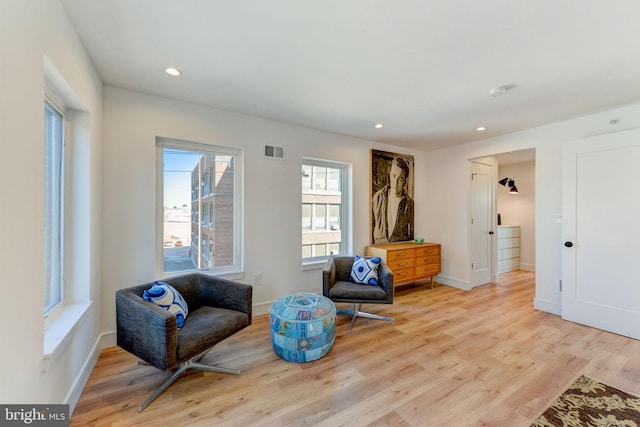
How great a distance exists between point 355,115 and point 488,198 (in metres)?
3.12

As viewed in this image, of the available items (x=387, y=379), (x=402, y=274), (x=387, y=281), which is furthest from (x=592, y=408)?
(x=402, y=274)

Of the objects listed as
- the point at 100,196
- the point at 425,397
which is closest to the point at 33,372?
the point at 100,196

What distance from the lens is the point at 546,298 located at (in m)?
3.48

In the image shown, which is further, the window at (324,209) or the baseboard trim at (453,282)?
the baseboard trim at (453,282)

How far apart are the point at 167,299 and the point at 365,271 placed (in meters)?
2.09

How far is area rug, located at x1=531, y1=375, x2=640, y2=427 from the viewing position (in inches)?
65.1

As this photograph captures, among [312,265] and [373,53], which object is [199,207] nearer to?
[312,265]

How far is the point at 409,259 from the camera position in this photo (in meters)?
4.15

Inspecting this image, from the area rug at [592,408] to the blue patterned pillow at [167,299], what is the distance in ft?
8.17

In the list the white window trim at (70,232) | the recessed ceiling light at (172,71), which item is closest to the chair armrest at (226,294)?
the white window trim at (70,232)

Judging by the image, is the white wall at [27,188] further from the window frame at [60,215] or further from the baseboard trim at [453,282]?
the baseboard trim at [453,282]

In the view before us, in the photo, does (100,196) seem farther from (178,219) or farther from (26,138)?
(26,138)

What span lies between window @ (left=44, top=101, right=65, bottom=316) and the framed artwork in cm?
359

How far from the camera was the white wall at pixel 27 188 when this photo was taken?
104 centimetres
